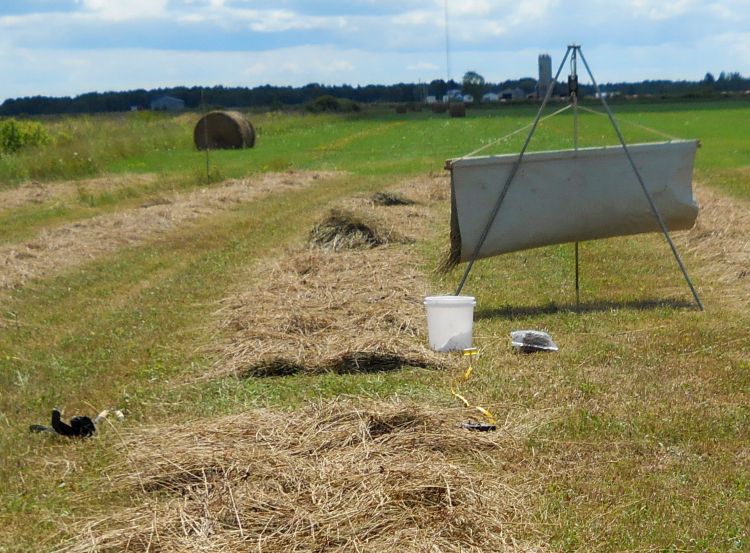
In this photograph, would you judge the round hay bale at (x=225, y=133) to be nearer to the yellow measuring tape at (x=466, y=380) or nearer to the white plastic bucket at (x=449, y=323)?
the white plastic bucket at (x=449, y=323)

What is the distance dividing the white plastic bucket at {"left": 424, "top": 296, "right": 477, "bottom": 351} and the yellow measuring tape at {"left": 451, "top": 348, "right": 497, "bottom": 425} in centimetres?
12

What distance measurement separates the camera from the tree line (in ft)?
290

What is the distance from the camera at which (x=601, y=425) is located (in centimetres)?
638

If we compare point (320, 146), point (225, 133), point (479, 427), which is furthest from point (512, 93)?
point (479, 427)

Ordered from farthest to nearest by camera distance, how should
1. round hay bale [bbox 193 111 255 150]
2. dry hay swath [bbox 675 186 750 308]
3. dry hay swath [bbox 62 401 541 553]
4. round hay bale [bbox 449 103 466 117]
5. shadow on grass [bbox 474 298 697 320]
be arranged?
round hay bale [bbox 449 103 466 117] < round hay bale [bbox 193 111 255 150] < dry hay swath [bbox 675 186 750 308] < shadow on grass [bbox 474 298 697 320] < dry hay swath [bbox 62 401 541 553]

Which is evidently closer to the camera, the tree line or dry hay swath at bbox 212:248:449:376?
dry hay swath at bbox 212:248:449:376

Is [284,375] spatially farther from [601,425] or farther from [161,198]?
[161,198]

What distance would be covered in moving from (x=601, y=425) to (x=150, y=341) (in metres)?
4.33

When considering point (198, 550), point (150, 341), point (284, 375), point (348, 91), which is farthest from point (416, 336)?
point (348, 91)

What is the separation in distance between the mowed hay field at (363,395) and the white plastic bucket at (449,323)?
0.21 meters

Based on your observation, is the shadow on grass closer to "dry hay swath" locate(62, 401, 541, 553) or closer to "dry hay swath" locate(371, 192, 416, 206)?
"dry hay swath" locate(62, 401, 541, 553)

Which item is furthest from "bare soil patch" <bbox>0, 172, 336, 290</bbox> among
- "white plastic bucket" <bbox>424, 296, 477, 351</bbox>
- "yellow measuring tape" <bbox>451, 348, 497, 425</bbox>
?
"yellow measuring tape" <bbox>451, 348, 497, 425</bbox>

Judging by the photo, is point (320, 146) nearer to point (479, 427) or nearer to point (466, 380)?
point (466, 380)

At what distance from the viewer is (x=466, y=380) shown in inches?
291
